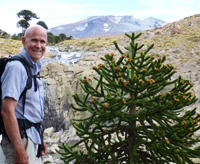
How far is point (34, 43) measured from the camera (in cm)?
303

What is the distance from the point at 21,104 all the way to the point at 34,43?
0.82m

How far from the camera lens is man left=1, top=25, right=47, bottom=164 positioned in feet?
8.61

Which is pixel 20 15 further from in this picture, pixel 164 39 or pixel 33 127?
pixel 33 127

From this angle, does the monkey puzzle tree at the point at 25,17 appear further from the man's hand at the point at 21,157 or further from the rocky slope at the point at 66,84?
the man's hand at the point at 21,157

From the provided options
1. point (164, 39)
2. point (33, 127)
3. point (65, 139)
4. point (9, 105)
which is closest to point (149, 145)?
point (33, 127)

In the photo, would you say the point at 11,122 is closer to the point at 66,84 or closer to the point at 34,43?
the point at 34,43

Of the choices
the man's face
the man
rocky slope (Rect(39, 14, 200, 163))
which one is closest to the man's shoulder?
the man

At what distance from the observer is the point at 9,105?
2.62 metres

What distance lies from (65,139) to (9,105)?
12.7 m

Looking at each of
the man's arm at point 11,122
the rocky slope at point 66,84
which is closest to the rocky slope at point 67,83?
the rocky slope at point 66,84

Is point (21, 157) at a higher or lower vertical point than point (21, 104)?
lower

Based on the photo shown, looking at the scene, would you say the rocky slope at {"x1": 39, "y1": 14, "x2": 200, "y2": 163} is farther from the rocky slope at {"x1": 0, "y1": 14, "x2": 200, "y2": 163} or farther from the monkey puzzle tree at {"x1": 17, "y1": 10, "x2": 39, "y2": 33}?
the monkey puzzle tree at {"x1": 17, "y1": 10, "x2": 39, "y2": 33}

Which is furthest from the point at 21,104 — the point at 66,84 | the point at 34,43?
the point at 66,84

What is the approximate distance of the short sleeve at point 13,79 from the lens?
8.53 ft
